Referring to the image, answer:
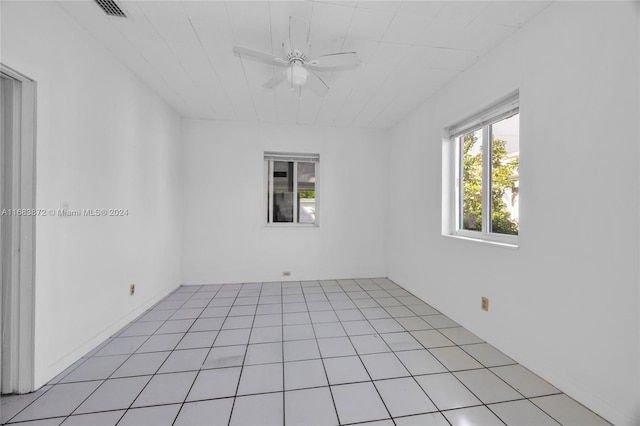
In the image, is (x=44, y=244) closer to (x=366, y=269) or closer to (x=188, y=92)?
(x=188, y=92)

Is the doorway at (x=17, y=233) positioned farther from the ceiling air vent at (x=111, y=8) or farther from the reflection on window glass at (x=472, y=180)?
the reflection on window glass at (x=472, y=180)

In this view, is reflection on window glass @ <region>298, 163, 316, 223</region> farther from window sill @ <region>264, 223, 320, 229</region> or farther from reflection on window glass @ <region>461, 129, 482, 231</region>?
reflection on window glass @ <region>461, 129, 482, 231</region>

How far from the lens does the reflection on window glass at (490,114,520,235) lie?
7.29 ft

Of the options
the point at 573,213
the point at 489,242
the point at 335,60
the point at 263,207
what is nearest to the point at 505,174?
the point at 489,242

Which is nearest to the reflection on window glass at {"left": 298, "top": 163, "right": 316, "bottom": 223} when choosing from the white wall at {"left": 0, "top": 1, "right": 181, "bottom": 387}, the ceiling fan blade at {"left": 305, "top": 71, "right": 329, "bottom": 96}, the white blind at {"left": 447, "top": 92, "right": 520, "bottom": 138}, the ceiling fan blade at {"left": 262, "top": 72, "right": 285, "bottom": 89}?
the ceiling fan blade at {"left": 305, "top": 71, "right": 329, "bottom": 96}

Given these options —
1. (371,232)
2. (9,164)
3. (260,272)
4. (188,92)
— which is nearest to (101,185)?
(9,164)

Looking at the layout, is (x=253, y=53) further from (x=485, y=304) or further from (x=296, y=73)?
(x=485, y=304)

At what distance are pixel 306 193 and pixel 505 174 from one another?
2.93 meters

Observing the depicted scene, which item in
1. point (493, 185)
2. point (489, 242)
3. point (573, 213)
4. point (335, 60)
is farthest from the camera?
point (493, 185)

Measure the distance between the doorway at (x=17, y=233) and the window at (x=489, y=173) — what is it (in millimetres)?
3537

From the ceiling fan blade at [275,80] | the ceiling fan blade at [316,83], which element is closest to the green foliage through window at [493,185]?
the ceiling fan blade at [316,83]

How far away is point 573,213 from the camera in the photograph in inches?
65.0

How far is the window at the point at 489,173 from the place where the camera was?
225 centimetres

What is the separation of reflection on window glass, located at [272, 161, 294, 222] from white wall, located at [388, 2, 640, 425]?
2.86 metres
